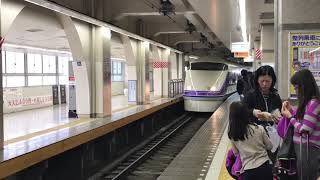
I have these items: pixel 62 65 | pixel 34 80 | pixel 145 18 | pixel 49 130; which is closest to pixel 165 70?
pixel 62 65

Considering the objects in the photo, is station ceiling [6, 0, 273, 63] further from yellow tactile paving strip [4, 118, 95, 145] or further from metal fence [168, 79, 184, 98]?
metal fence [168, 79, 184, 98]

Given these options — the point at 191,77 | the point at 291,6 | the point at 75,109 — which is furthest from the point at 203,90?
the point at 291,6

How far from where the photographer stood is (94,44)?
1388 cm

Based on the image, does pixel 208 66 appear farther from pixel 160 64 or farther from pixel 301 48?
pixel 301 48

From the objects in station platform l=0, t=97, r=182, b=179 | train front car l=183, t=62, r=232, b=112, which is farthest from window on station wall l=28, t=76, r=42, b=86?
station platform l=0, t=97, r=182, b=179

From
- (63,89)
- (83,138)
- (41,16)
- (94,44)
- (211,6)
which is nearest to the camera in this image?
(83,138)

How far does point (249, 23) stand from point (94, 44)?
7.28m

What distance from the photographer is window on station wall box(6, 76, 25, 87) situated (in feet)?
64.6

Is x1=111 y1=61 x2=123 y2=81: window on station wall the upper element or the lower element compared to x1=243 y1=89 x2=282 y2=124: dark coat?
upper

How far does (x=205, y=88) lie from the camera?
22125 millimetres

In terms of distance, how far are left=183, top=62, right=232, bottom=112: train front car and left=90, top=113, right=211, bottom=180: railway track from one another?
2.49 m

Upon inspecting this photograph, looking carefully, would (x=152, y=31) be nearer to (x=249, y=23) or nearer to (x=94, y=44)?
(x=249, y=23)

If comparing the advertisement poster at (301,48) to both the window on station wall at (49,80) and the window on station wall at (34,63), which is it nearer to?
the window on station wall at (34,63)

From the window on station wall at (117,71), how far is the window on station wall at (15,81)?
43.6ft
